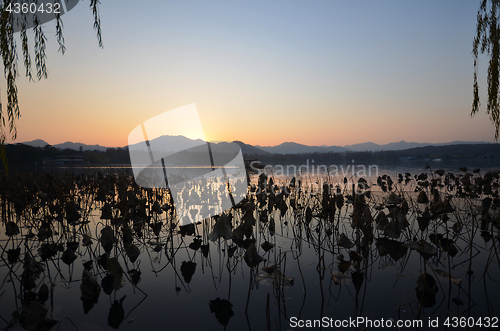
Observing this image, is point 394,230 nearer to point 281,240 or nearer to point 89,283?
point 281,240

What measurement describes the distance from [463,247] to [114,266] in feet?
15.4

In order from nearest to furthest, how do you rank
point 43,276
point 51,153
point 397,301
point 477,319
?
point 477,319
point 397,301
point 43,276
point 51,153

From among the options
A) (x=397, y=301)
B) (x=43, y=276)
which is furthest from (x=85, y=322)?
(x=397, y=301)

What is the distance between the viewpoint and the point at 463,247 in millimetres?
3943

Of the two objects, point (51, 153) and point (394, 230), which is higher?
point (51, 153)

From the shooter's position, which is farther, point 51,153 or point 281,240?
point 51,153

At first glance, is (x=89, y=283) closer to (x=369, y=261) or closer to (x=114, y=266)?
(x=114, y=266)

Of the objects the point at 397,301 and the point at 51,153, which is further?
the point at 51,153

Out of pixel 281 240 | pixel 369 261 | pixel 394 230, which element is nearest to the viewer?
pixel 369 261

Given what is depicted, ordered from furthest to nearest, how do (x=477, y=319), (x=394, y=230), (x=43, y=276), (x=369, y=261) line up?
1. (x=394, y=230)
2. (x=369, y=261)
3. (x=43, y=276)
4. (x=477, y=319)

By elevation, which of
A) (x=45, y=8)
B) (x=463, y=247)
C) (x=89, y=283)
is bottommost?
(x=463, y=247)

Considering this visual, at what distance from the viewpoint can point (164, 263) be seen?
11.8 feet

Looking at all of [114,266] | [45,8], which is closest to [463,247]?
[114,266]

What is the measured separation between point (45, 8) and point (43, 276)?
284 cm
